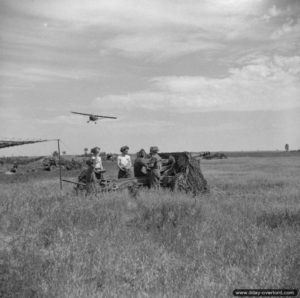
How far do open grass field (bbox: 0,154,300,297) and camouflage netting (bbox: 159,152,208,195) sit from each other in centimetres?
285

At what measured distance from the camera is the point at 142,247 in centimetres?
574

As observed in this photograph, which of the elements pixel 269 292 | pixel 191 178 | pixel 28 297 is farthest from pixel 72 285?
pixel 191 178

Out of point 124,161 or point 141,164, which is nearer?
point 141,164

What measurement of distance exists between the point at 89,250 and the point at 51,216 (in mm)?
2035

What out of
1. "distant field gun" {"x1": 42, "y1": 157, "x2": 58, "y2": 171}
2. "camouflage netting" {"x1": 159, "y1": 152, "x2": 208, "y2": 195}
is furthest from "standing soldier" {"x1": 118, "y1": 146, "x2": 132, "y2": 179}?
"distant field gun" {"x1": 42, "y1": 157, "x2": 58, "y2": 171}

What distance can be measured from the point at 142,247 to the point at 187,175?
6.25m

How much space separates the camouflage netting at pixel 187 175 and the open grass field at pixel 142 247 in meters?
2.85

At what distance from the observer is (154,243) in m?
6.07

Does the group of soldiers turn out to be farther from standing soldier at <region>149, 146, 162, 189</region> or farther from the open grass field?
the open grass field

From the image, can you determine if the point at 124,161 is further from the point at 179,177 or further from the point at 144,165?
the point at 179,177

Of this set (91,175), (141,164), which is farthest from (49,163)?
(91,175)

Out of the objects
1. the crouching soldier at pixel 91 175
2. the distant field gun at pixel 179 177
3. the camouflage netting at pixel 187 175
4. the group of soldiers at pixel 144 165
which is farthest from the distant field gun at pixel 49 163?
the crouching soldier at pixel 91 175

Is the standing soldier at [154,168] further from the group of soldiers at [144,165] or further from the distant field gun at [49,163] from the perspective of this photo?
the distant field gun at [49,163]

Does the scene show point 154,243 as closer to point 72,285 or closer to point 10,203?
point 72,285
